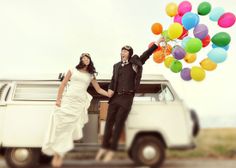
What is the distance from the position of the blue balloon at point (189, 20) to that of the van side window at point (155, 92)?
56.2 inches

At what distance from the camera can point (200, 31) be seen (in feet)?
28.8

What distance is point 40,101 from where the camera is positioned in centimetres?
834

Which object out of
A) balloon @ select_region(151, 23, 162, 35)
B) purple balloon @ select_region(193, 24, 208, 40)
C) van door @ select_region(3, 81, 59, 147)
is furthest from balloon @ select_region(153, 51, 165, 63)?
van door @ select_region(3, 81, 59, 147)

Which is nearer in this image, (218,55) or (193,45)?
(193,45)

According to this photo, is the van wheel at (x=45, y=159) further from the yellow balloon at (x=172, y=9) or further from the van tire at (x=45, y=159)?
the yellow balloon at (x=172, y=9)

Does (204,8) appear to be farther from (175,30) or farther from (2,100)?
(2,100)

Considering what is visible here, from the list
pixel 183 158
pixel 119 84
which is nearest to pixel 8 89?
pixel 119 84

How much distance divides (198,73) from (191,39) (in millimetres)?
741

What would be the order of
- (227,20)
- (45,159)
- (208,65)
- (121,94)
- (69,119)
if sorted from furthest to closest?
(45,159), (227,20), (208,65), (69,119), (121,94)

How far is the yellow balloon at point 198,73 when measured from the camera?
855cm

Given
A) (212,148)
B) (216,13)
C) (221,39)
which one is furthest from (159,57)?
(212,148)

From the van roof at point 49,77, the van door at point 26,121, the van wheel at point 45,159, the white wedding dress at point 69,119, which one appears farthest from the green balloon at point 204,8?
the van wheel at point 45,159

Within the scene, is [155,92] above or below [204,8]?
below

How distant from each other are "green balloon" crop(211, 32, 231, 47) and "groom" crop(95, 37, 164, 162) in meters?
1.82
